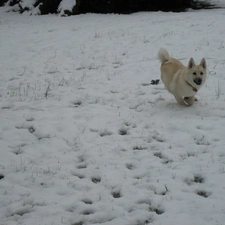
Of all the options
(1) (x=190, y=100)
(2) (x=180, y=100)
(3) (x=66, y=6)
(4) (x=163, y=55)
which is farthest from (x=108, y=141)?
(3) (x=66, y=6)

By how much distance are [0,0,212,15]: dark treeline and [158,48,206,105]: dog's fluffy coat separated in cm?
1241

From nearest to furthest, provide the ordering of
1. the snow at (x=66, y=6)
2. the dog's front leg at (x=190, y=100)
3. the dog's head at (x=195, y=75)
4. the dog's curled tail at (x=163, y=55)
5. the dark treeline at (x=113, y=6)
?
the dog's head at (x=195, y=75) < the dog's front leg at (x=190, y=100) < the dog's curled tail at (x=163, y=55) < the snow at (x=66, y=6) < the dark treeline at (x=113, y=6)

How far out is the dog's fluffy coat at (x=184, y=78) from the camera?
5.39m

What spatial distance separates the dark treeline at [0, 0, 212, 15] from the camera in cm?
1726

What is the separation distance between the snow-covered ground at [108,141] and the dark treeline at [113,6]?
28.1ft

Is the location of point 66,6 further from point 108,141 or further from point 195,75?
point 108,141

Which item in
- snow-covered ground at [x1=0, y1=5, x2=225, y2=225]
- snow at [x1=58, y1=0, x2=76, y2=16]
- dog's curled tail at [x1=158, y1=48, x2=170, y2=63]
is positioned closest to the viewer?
snow-covered ground at [x1=0, y1=5, x2=225, y2=225]

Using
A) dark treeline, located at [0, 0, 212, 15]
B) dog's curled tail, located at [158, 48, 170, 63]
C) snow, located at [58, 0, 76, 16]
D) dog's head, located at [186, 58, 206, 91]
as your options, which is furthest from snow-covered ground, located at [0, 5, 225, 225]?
dark treeline, located at [0, 0, 212, 15]

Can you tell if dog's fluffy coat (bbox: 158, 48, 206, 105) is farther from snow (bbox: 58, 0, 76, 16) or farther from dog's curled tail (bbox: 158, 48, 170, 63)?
snow (bbox: 58, 0, 76, 16)

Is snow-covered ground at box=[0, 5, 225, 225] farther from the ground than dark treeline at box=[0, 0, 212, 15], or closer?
closer

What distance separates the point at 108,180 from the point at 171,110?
2483 millimetres

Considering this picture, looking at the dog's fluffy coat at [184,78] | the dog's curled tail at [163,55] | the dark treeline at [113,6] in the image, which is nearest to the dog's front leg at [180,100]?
the dog's fluffy coat at [184,78]

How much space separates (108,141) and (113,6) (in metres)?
14.5

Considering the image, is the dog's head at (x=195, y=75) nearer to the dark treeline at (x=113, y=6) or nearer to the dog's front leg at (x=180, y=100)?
the dog's front leg at (x=180, y=100)
